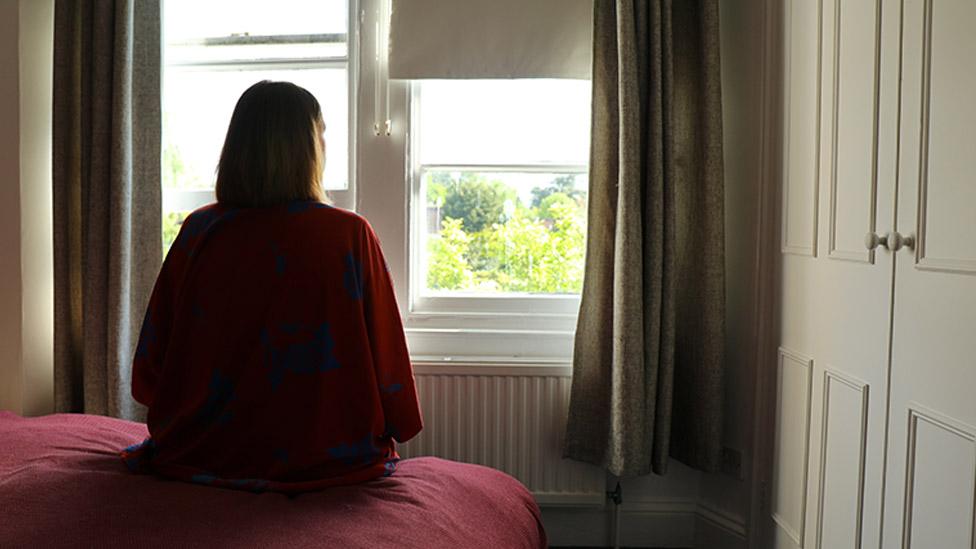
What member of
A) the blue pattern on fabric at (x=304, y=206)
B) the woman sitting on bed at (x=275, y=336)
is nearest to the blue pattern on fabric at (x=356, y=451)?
the woman sitting on bed at (x=275, y=336)

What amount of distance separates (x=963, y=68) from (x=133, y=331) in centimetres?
231

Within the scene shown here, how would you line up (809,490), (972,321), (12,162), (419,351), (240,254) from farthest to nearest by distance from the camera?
(419,351), (12,162), (809,490), (240,254), (972,321)

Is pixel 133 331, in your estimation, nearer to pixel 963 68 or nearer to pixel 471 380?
pixel 471 380

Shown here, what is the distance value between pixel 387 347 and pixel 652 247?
954 millimetres

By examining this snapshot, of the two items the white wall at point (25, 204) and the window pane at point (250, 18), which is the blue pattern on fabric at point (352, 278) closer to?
the window pane at point (250, 18)

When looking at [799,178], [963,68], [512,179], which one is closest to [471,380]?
[512,179]

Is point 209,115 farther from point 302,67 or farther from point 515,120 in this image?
point 515,120

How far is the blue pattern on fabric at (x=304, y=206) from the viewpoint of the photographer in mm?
1308

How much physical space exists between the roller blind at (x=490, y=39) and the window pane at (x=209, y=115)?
0.30 metres

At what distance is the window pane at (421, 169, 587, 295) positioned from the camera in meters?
2.21

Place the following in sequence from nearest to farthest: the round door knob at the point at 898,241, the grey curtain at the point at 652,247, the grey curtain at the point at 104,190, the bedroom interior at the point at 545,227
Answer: the round door knob at the point at 898,241 < the bedroom interior at the point at 545,227 < the grey curtain at the point at 652,247 < the grey curtain at the point at 104,190

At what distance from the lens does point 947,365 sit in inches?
43.7

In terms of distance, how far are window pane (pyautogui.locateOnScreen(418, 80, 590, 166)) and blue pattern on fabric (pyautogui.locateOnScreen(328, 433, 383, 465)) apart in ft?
3.77

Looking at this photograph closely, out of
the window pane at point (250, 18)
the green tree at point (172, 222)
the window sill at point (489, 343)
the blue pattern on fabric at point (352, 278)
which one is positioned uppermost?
the window pane at point (250, 18)
